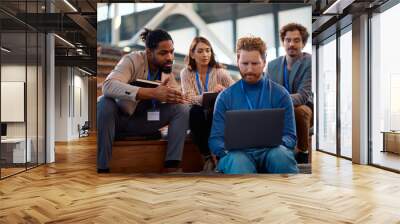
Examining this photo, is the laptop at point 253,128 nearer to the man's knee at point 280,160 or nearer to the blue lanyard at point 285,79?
the man's knee at point 280,160

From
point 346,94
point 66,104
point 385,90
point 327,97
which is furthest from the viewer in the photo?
point 66,104

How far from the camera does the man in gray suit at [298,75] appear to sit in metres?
6.38

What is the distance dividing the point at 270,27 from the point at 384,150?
3.41m

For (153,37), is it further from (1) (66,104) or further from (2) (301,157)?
(1) (66,104)

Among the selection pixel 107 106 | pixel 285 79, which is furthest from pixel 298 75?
pixel 107 106

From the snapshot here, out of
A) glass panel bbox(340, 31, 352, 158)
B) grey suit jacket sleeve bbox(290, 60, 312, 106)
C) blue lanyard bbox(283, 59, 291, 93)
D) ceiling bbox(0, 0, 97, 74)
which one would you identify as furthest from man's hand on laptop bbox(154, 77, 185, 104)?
glass panel bbox(340, 31, 352, 158)

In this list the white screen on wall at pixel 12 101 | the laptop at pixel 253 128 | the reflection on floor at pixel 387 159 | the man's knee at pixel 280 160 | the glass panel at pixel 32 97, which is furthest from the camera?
the glass panel at pixel 32 97

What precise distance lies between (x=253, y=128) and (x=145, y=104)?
168 cm

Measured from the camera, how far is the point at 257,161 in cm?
632

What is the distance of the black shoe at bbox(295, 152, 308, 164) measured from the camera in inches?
252

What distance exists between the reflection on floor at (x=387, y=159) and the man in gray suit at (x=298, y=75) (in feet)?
6.75

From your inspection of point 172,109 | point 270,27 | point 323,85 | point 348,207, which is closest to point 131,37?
point 172,109

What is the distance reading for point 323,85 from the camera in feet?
36.7

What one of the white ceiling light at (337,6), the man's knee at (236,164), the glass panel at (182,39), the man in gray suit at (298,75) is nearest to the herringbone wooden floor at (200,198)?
the man's knee at (236,164)
